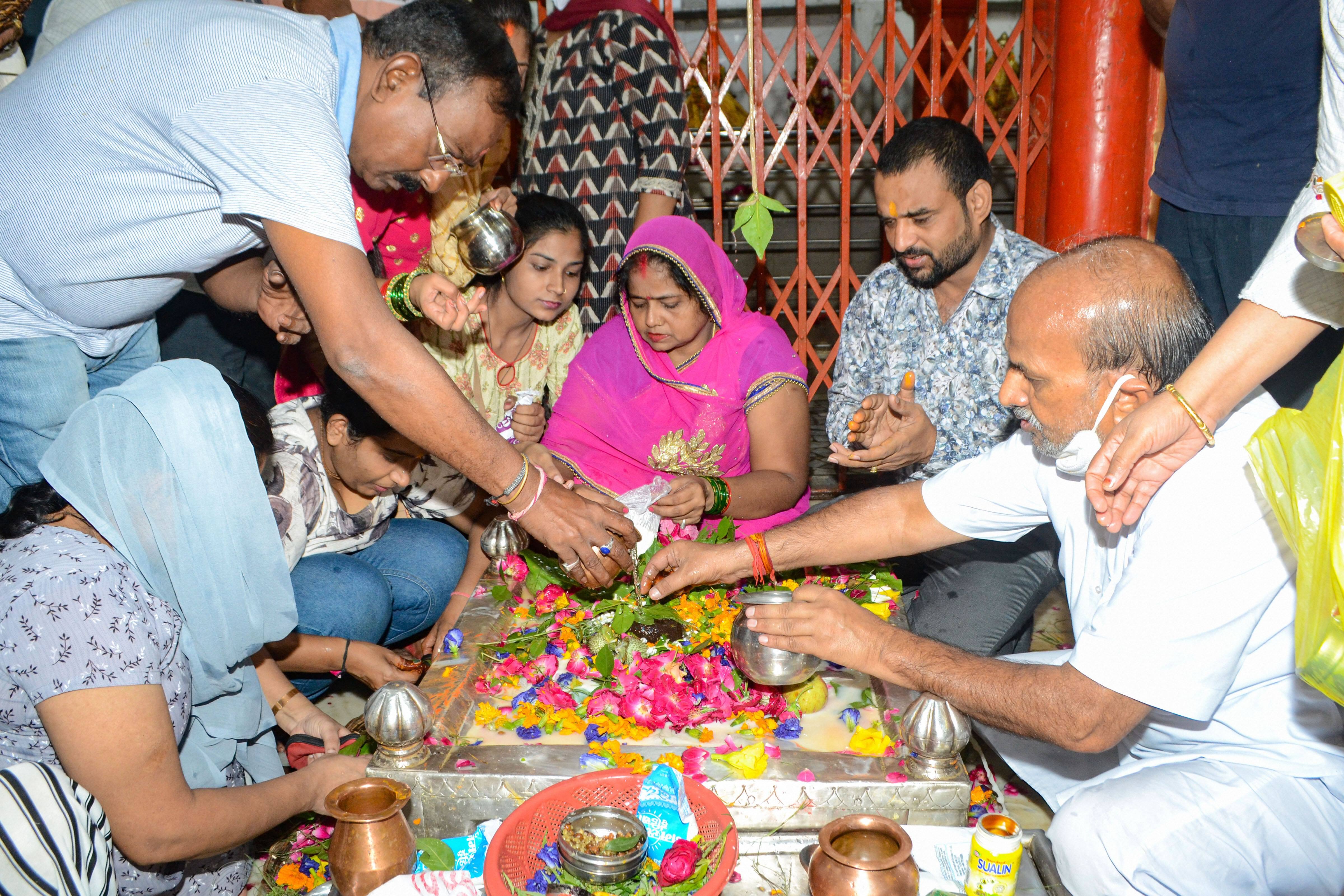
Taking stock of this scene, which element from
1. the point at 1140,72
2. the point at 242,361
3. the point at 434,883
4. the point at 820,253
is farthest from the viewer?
the point at 820,253

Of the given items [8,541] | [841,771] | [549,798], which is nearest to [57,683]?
[8,541]

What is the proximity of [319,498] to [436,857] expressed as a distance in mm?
1765

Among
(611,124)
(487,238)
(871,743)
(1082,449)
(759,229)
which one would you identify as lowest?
(871,743)

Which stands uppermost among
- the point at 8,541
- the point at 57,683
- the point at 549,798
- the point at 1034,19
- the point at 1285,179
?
the point at 1034,19


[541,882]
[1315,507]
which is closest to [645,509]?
[541,882]

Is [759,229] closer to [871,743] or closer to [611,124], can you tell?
[871,743]

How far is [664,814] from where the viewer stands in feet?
5.17

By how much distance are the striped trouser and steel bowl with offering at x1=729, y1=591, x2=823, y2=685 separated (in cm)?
130

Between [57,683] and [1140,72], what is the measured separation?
4.72 meters

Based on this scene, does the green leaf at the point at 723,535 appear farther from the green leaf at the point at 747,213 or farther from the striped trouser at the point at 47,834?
the striped trouser at the point at 47,834

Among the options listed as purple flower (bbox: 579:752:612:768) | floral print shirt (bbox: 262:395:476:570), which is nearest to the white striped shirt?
floral print shirt (bbox: 262:395:476:570)

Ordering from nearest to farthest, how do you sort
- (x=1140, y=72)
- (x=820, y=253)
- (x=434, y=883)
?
(x=434, y=883) → (x=1140, y=72) → (x=820, y=253)

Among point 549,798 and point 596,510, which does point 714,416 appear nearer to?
point 596,510

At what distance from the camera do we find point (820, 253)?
9250 mm
